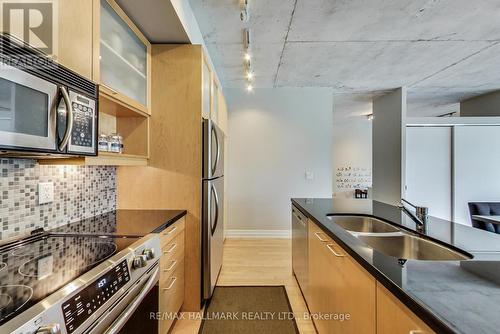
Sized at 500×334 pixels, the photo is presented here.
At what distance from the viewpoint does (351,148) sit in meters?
A: 7.50

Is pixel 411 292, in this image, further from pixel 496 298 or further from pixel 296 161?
pixel 296 161

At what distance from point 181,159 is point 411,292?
1787 millimetres

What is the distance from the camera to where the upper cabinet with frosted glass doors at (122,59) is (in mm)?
1465

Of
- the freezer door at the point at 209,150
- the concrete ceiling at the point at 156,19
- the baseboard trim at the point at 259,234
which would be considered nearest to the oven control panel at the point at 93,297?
the freezer door at the point at 209,150

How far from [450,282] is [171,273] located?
5.20 feet

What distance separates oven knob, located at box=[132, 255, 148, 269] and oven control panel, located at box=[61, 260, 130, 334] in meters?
0.06

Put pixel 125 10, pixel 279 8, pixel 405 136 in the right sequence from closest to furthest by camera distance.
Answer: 1. pixel 125 10
2. pixel 279 8
3. pixel 405 136

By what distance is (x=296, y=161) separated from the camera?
4395 millimetres

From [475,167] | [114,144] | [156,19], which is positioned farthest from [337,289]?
[475,167]

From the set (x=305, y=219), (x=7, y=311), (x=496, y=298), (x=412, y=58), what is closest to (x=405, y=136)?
(x=412, y=58)

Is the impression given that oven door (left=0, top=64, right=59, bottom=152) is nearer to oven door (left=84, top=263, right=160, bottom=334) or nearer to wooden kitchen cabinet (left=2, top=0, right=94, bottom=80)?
wooden kitchen cabinet (left=2, top=0, right=94, bottom=80)

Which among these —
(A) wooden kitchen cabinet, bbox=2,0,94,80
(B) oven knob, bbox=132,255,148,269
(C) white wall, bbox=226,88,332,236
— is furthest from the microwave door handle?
(C) white wall, bbox=226,88,332,236

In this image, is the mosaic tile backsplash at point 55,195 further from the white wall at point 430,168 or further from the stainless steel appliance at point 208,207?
the white wall at point 430,168

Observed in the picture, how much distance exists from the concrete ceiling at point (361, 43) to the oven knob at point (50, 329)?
2.38m
